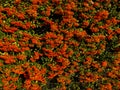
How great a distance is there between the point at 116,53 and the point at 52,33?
5.14 ft

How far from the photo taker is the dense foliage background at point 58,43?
7.21m

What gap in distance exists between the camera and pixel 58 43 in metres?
7.50

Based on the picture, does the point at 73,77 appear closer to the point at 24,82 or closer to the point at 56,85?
the point at 56,85

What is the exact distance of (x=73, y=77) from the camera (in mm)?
8148

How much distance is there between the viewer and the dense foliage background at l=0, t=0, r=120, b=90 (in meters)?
7.21

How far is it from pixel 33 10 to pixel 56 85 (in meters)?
1.77

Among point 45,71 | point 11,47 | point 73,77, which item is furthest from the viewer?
point 73,77

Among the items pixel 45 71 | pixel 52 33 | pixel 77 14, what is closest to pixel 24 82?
pixel 45 71

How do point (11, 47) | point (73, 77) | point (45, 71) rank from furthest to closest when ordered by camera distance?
point (73, 77)
point (45, 71)
point (11, 47)

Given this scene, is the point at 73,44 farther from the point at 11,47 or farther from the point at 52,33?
the point at 11,47

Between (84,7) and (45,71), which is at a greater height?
(84,7)

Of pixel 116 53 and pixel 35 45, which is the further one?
pixel 116 53

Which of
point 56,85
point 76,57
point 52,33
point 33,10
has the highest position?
point 33,10

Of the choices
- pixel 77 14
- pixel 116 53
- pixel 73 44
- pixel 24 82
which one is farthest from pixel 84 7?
pixel 24 82
